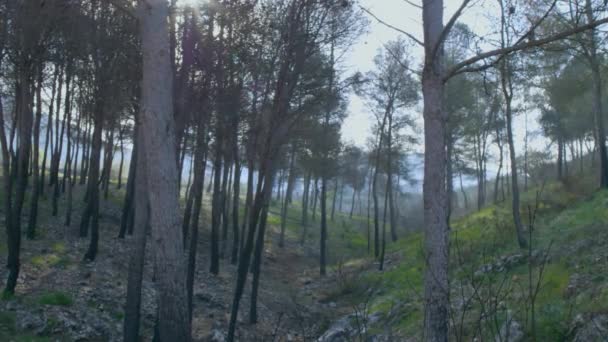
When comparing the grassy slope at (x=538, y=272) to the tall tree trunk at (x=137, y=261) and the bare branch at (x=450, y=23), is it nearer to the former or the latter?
the bare branch at (x=450, y=23)

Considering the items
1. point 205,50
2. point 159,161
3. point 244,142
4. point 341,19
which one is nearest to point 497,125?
point 244,142

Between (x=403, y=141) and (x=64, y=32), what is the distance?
1875 cm

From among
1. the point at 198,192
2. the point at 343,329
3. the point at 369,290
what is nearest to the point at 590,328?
the point at 343,329

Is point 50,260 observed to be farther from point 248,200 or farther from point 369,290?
point 369,290

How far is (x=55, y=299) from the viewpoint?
487 inches

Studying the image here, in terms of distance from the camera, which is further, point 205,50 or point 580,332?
point 205,50

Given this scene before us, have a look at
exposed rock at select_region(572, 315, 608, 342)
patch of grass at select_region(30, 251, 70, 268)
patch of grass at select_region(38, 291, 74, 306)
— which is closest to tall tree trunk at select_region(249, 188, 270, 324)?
patch of grass at select_region(38, 291, 74, 306)

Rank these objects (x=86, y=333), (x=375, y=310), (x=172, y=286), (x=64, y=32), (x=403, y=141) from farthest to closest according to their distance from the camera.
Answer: (x=403, y=141) → (x=375, y=310) → (x=64, y=32) → (x=86, y=333) → (x=172, y=286)

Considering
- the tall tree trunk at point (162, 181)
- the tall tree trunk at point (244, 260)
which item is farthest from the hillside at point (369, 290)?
the tall tree trunk at point (162, 181)

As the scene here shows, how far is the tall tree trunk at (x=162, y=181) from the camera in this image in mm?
6617

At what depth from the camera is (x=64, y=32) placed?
1451cm

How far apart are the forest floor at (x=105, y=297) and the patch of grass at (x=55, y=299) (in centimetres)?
2

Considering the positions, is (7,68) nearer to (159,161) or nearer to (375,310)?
(159,161)

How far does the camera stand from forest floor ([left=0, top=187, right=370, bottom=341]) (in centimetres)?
1162
